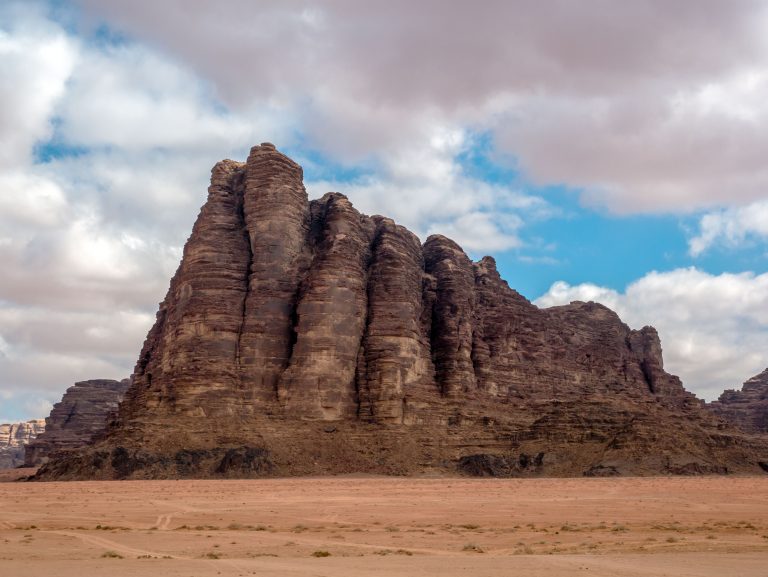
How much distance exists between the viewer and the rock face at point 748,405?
144m

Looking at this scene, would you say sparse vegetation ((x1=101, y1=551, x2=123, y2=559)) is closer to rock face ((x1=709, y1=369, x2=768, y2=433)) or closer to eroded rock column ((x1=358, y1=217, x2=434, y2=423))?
eroded rock column ((x1=358, y1=217, x2=434, y2=423))

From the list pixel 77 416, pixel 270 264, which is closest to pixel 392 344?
pixel 270 264

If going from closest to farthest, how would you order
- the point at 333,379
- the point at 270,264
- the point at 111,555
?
the point at 111,555
the point at 333,379
the point at 270,264

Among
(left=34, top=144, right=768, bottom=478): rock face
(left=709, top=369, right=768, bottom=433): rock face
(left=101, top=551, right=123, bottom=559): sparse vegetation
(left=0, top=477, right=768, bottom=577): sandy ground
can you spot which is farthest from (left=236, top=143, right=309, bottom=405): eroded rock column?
(left=709, top=369, right=768, bottom=433): rock face

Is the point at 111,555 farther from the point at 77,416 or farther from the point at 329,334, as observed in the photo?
the point at 77,416

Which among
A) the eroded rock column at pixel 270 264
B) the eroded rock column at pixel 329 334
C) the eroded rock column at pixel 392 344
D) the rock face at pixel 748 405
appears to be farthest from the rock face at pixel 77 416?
the rock face at pixel 748 405

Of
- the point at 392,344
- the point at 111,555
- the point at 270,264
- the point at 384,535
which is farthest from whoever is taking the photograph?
the point at 270,264

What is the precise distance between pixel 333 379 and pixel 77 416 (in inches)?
3075

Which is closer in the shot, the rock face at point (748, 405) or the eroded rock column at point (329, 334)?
the eroded rock column at point (329, 334)

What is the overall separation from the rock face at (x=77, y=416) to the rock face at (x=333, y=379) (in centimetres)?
3885

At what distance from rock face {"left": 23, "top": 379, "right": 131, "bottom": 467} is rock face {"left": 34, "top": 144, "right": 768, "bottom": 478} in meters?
38.8

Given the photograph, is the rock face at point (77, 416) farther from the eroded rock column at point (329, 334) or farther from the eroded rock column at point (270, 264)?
the eroded rock column at point (329, 334)

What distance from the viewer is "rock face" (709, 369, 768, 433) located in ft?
472

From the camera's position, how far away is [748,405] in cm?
15125
